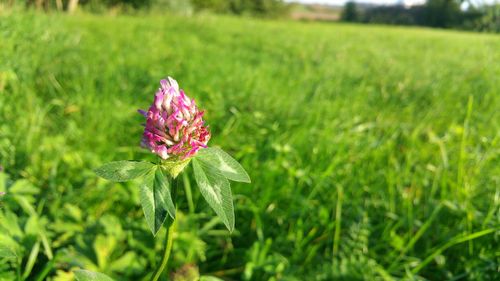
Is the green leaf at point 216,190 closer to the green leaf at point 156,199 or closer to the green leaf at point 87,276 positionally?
the green leaf at point 156,199

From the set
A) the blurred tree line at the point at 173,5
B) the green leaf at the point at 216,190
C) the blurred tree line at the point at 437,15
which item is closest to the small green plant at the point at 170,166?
the green leaf at the point at 216,190

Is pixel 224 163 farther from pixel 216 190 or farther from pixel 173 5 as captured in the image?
pixel 173 5

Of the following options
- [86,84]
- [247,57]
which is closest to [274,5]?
[247,57]

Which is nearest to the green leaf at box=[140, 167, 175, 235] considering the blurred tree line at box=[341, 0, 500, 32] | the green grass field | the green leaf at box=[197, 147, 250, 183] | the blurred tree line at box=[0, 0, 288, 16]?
the green leaf at box=[197, 147, 250, 183]

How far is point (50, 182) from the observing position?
6.32 feet

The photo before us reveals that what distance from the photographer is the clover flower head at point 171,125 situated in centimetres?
84

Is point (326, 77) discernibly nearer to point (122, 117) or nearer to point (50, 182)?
point (122, 117)

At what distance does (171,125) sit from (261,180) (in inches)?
54.2

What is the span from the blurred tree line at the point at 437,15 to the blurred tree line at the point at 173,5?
10.6 ft

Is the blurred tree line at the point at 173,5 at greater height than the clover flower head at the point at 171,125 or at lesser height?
greater

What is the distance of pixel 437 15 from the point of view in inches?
972

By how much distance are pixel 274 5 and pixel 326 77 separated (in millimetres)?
38388

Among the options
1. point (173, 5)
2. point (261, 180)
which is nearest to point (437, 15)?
point (173, 5)

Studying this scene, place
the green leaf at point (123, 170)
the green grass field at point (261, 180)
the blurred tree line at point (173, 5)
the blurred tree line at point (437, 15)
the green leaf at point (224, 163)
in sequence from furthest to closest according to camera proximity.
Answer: the blurred tree line at point (173, 5) → the blurred tree line at point (437, 15) → the green grass field at point (261, 180) → the green leaf at point (224, 163) → the green leaf at point (123, 170)
